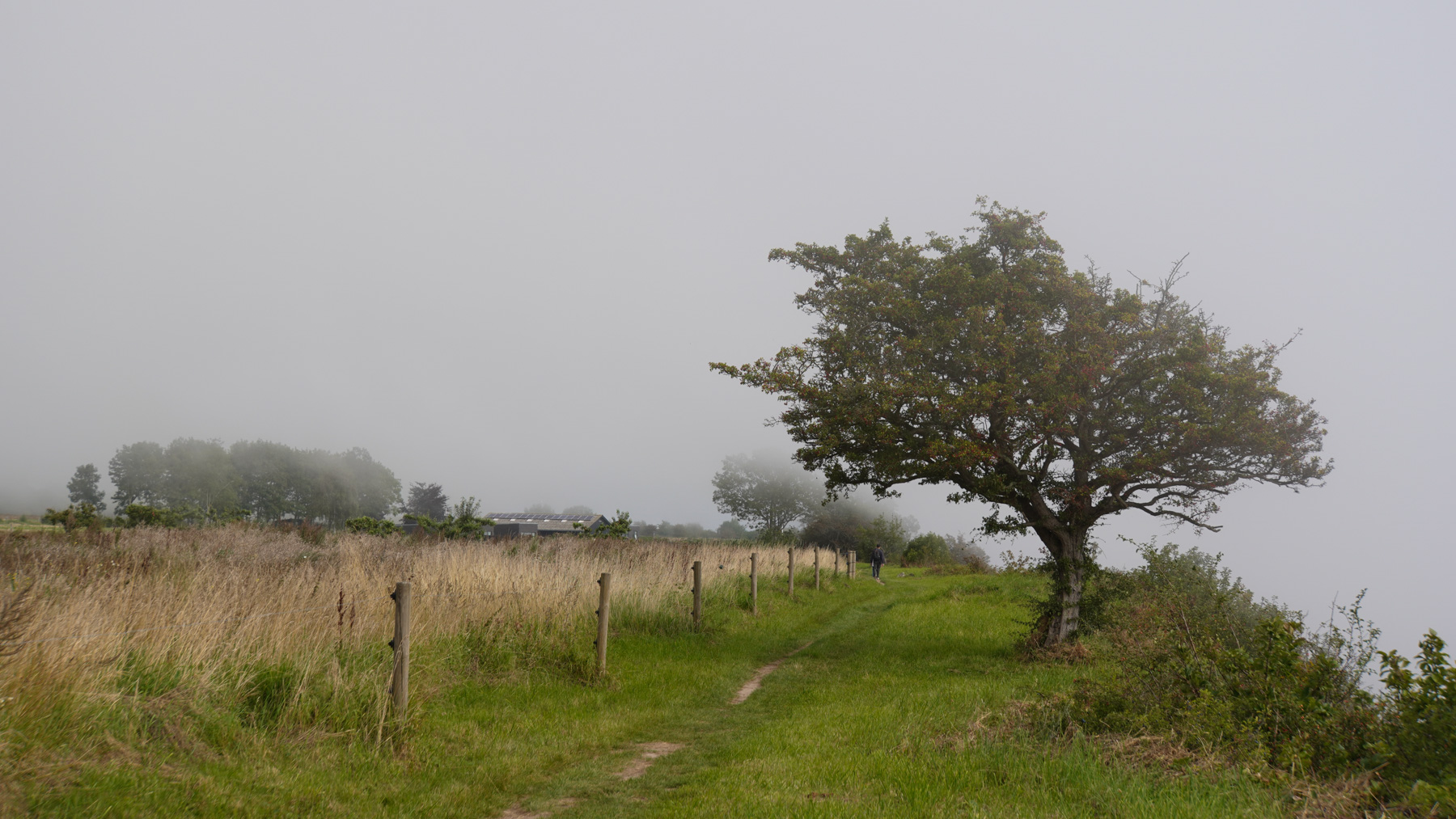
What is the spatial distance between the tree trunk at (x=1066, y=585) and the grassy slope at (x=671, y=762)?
2.97 m

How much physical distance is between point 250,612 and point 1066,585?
14.3 meters

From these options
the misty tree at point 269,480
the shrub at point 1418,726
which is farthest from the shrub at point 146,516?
the misty tree at point 269,480

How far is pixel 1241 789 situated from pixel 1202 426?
9585mm

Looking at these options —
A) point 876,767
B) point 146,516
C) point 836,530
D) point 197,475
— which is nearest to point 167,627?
point 876,767

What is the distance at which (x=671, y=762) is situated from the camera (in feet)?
25.3

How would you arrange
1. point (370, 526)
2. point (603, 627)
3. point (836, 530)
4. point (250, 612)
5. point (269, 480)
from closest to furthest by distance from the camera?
point (250, 612)
point (603, 627)
point (370, 526)
point (836, 530)
point (269, 480)

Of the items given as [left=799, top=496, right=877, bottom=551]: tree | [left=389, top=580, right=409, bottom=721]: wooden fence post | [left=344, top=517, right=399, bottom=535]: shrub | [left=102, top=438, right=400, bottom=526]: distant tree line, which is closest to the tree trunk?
[left=389, top=580, right=409, bottom=721]: wooden fence post

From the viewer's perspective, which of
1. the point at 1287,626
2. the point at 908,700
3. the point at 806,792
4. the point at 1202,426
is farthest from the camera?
the point at 1202,426

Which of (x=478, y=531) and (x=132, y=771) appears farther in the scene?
(x=478, y=531)

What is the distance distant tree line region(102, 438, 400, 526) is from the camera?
92000 millimetres

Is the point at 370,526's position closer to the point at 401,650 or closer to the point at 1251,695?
the point at 401,650

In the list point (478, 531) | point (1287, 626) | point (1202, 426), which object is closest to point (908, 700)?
point (1287, 626)

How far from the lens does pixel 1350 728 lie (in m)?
6.66

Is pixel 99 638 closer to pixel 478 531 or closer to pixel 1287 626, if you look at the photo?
pixel 1287 626
